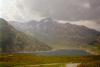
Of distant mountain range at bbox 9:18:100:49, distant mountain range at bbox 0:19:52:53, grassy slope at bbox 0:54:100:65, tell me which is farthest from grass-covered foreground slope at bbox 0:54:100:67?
distant mountain range at bbox 9:18:100:49

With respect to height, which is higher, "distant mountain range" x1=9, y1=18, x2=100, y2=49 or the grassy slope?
"distant mountain range" x1=9, y1=18, x2=100, y2=49

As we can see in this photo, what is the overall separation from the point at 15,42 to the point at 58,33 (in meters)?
0.78

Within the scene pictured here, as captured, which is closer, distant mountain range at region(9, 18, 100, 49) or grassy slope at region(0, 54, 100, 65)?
grassy slope at region(0, 54, 100, 65)

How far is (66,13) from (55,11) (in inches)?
8.2

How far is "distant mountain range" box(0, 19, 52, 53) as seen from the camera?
4.60 m

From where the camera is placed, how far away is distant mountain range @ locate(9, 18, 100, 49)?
468 cm

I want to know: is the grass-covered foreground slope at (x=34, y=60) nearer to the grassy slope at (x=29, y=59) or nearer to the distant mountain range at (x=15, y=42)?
the grassy slope at (x=29, y=59)

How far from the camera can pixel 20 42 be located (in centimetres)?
464

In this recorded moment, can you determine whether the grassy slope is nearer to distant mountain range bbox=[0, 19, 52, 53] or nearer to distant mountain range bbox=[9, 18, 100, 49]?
distant mountain range bbox=[0, 19, 52, 53]

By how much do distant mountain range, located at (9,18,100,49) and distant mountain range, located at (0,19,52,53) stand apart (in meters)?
0.08

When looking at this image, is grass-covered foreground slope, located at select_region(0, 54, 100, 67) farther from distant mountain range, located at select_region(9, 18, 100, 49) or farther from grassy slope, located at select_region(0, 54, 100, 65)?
distant mountain range, located at select_region(9, 18, 100, 49)

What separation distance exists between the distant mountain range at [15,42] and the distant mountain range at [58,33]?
82mm

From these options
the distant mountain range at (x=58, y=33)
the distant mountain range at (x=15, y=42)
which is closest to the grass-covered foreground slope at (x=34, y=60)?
the distant mountain range at (x=15, y=42)

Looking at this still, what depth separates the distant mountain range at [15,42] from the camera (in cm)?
460
